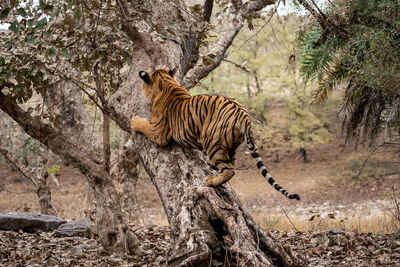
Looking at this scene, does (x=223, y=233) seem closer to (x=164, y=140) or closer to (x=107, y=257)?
(x=164, y=140)

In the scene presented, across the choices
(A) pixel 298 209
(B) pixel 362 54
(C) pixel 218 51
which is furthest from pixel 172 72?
(A) pixel 298 209

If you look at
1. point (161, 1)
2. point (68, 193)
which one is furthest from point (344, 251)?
point (68, 193)

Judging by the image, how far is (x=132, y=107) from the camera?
6.12 metres

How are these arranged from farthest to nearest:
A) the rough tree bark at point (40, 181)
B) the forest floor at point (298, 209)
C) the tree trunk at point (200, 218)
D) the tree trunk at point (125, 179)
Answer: the tree trunk at point (125, 179) → the rough tree bark at point (40, 181) → the forest floor at point (298, 209) → the tree trunk at point (200, 218)

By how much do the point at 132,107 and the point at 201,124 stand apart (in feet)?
4.84

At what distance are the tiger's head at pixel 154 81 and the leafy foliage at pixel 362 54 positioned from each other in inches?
149

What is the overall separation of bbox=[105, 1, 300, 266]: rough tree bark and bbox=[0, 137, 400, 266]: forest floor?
647mm

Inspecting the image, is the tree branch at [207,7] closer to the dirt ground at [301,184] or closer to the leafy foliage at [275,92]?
the dirt ground at [301,184]

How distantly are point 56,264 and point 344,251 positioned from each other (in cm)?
422

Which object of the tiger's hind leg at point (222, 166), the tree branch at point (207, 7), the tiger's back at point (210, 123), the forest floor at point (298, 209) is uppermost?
the tree branch at point (207, 7)

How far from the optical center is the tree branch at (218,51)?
28.8 feet

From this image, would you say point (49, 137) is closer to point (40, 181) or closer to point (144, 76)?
point (144, 76)

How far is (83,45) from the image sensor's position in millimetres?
7004

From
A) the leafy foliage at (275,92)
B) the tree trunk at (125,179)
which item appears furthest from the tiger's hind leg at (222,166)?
the leafy foliage at (275,92)
